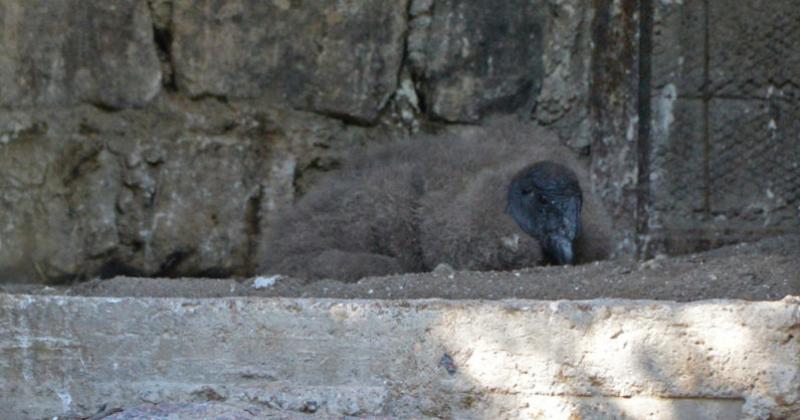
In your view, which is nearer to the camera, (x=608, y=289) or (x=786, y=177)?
(x=608, y=289)

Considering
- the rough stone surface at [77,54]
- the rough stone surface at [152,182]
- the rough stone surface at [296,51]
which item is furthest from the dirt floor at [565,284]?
the rough stone surface at [296,51]

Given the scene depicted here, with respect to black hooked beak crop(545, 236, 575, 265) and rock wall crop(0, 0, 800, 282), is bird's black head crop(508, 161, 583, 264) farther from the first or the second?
rock wall crop(0, 0, 800, 282)

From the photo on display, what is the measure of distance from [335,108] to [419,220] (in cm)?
82

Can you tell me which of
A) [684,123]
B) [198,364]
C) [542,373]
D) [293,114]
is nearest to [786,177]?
[684,123]

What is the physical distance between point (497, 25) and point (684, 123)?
83cm

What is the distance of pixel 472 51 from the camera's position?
572 cm

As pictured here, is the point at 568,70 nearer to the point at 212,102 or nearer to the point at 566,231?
the point at 566,231

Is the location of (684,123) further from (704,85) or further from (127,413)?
(127,413)

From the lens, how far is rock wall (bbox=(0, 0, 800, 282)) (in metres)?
5.32

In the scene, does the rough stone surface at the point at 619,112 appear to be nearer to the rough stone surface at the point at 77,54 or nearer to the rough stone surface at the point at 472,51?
the rough stone surface at the point at 472,51

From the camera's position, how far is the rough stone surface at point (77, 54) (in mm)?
5219

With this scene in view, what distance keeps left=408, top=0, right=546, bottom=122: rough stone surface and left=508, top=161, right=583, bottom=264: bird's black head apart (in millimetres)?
849

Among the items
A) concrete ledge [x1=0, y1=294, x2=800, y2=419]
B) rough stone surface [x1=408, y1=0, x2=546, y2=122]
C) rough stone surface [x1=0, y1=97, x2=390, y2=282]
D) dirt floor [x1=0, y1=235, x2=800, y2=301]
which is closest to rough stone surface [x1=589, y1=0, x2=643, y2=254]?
rough stone surface [x1=408, y1=0, x2=546, y2=122]

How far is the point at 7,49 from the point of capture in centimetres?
521
